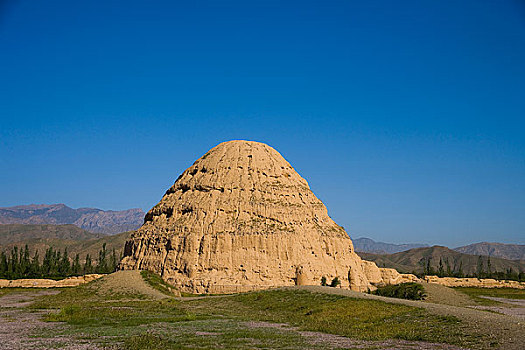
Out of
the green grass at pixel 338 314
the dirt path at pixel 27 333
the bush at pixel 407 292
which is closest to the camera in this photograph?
the dirt path at pixel 27 333

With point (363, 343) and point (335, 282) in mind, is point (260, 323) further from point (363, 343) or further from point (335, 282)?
point (335, 282)

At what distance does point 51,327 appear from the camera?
24.7 m

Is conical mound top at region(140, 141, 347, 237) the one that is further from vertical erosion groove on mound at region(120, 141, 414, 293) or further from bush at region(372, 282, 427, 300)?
bush at region(372, 282, 427, 300)

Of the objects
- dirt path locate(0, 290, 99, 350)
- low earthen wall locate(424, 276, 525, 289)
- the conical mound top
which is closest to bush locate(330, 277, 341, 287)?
the conical mound top

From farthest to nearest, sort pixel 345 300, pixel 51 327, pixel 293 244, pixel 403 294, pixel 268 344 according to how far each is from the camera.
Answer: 1. pixel 293 244
2. pixel 403 294
3. pixel 345 300
4. pixel 51 327
5. pixel 268 344

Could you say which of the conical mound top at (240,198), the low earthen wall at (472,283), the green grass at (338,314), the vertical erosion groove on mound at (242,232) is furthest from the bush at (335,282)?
the low earthen wall at (472,283)

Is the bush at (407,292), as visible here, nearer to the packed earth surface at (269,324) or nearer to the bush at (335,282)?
the bush at (335,282)

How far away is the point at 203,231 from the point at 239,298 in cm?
1194

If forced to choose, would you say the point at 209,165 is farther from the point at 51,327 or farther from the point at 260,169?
the point at 51,327

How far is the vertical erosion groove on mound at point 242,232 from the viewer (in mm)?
48156

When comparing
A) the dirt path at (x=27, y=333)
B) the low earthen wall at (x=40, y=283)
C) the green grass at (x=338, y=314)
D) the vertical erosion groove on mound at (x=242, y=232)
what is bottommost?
the low earthen wall at (x=40, y=283)

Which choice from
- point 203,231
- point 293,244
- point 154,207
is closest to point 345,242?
point 293,244

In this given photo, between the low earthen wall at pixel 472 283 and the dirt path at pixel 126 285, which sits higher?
the low earthen wall at pixel 472 283

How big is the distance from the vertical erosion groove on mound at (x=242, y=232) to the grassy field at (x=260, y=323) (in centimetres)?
754
